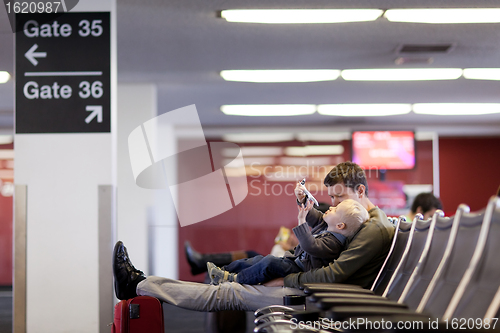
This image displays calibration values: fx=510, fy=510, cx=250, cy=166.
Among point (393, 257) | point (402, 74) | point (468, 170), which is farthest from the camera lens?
point (468, 170)

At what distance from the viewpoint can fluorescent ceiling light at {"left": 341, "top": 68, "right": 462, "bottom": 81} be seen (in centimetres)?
584

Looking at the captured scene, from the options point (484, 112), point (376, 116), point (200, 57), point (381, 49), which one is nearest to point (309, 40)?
point (381, 49)

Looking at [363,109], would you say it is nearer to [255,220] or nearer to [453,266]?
[255,220]

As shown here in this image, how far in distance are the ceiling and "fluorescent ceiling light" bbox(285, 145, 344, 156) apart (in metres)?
1.79

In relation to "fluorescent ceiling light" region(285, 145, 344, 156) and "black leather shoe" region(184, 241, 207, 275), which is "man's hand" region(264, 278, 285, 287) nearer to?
"black leather shoe" region(184, 241, 207, 275)

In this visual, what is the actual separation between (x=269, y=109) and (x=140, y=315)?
5308 millimetres

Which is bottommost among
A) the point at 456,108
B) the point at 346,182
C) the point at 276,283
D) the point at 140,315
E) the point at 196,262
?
the point at 196,262

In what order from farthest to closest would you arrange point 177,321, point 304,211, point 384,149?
point 384,149
point 177,321
point 304,211

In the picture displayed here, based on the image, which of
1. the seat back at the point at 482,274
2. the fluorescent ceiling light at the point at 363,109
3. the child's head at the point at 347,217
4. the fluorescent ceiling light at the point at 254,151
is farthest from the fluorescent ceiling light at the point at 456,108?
the seat back at the point at 482,274

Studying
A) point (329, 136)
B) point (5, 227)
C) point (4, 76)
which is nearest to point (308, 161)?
point (329, 136)

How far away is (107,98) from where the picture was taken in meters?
3.72

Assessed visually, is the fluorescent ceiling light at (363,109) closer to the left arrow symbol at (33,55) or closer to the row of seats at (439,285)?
the left arrow symbol at (33,55)

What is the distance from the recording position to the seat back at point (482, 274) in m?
1.68

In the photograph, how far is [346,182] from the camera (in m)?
3.07
